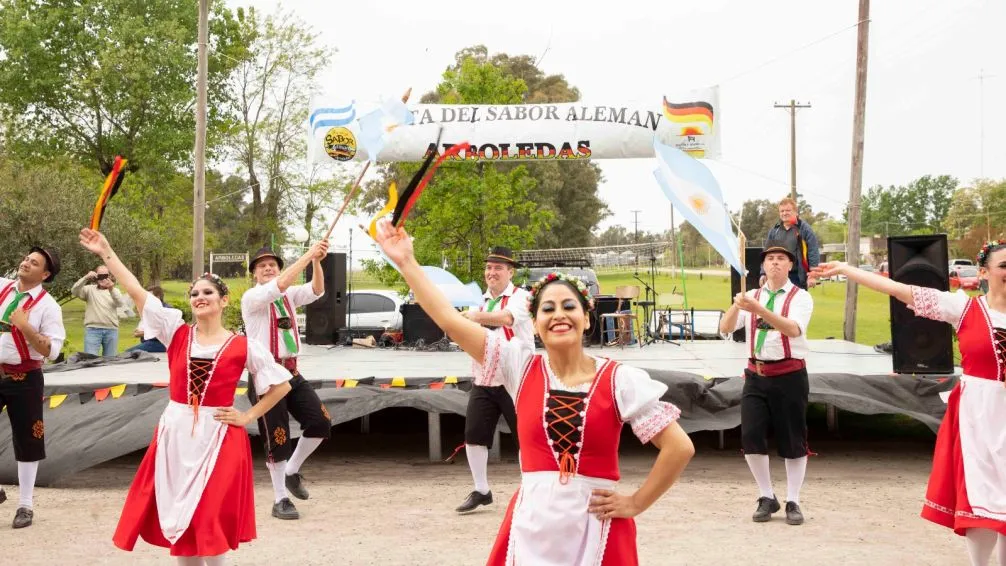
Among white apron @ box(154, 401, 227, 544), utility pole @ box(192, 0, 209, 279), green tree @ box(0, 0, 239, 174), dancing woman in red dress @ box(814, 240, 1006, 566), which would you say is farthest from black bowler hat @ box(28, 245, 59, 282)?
green tree @ box(0, 0, 239, 174)

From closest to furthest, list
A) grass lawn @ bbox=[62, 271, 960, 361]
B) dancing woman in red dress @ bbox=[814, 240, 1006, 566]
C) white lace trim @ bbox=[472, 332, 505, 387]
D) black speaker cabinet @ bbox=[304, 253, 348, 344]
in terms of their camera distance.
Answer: white lace trim @ bbox=[472, 332, 505, 387] → dancing woman in red dress @ bbox=[814, 240, 1006, 566] → black speaker cabinet @ bbox=[304, 253, 348, 344] → grass lawn @ bbox=[62, 271, 960, 361]

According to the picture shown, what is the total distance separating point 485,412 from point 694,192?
140 inches

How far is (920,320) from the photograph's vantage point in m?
8.23

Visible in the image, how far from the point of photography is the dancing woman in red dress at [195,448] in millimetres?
3713

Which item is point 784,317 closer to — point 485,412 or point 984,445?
point 984,445

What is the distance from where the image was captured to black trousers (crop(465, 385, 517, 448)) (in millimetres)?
6156

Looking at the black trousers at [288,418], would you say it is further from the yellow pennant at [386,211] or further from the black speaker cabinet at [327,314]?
the black speaker cabinet at [327,314]

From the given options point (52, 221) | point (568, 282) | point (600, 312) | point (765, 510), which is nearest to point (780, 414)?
point (765, 510)

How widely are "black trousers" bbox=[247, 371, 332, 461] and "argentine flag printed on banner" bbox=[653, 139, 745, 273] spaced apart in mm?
3841

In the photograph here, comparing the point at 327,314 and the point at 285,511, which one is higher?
the point at 327,314

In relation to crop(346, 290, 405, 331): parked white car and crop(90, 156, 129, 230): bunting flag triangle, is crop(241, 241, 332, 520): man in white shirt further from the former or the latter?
crop(346, 290, 405, 331): parked white car

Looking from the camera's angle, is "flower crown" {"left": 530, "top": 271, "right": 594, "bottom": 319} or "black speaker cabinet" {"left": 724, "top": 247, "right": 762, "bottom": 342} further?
"black speaker cabinet" {"left": 724, "top": 247, "right": 762, "bottom": 342}

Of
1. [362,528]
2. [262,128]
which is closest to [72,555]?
[362,528]

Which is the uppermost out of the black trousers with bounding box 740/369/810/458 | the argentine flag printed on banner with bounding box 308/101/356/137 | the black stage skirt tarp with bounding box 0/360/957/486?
the argentine flag printed on banner with bounding box 308/101/356/137
